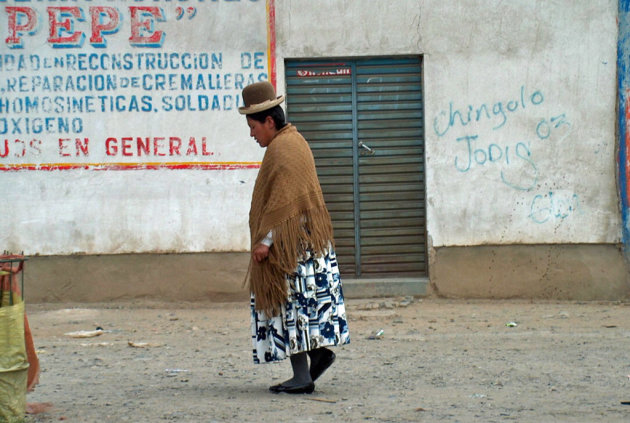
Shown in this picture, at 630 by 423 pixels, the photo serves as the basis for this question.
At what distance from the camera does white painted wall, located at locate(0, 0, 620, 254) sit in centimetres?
887

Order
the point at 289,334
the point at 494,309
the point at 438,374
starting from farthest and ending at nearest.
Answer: the point at 494,309, the point at 438,374, the point at 289,334

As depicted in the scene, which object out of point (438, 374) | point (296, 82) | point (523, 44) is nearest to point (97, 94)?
point (296, 82)

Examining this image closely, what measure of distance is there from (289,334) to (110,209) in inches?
170

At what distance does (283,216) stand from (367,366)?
5.31 feet

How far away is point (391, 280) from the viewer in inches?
355

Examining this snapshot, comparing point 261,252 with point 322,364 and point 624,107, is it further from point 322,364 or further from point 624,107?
point 624,107

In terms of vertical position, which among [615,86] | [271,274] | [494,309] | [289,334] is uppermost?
[615,86]

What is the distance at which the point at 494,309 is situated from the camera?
8.68 m

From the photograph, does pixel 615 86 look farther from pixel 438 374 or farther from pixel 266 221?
pixel 266 221

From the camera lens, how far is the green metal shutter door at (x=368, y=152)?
9016 mm

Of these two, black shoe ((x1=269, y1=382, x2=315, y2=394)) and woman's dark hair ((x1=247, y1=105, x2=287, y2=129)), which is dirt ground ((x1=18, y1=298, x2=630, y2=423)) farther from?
woman's dark hair ((x1=247, y1=105, x2=287, y2=129))

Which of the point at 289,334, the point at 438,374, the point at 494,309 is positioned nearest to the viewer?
the point at 289,334

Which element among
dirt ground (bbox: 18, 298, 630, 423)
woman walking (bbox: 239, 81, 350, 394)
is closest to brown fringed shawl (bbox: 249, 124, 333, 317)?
woman walking (bbox: 239, 81, 350, 394)

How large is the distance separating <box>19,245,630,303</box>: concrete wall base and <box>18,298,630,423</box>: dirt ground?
5.0 inches
